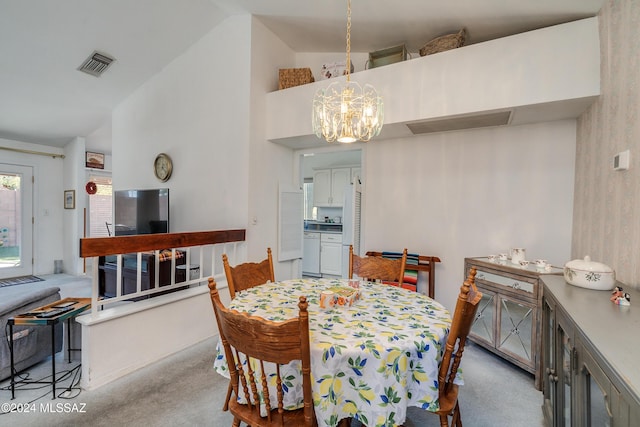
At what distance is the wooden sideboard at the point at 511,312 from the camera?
2189 millimetres

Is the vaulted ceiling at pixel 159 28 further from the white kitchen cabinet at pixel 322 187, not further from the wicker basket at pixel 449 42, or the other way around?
the white kitchen cabinet at pixel 322 187

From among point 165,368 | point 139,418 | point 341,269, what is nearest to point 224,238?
A: point 165,368

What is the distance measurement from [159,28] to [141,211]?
2173mm

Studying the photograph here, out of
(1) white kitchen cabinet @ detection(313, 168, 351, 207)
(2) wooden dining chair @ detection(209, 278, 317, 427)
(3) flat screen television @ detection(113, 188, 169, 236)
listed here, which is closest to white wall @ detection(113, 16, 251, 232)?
(3) flat screen television @ detection(113, 188, 169, 236)

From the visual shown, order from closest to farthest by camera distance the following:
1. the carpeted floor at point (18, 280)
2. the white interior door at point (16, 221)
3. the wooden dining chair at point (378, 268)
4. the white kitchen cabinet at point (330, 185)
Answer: the wooden dining chair at point (378, 268) < the carpeted floor at point (18, 280) < the white interior door at point (16, 221) < the white kitchen cabinet at point (330, 185)

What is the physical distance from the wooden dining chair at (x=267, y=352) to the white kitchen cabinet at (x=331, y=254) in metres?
4.19

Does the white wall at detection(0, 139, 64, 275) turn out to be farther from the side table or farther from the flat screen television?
the side table

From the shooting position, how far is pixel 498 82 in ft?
8.00

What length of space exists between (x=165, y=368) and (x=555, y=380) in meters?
2.56

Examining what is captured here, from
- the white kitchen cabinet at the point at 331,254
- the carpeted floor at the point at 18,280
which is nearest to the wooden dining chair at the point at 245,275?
the white kitchen cabinet at the point at 331,254

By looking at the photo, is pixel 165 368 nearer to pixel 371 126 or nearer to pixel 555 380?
pixel 371 126

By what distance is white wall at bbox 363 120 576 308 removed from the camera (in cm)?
277

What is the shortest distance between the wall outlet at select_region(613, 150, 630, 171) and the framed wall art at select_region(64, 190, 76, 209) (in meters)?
7.62

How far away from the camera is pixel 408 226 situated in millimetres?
3504
